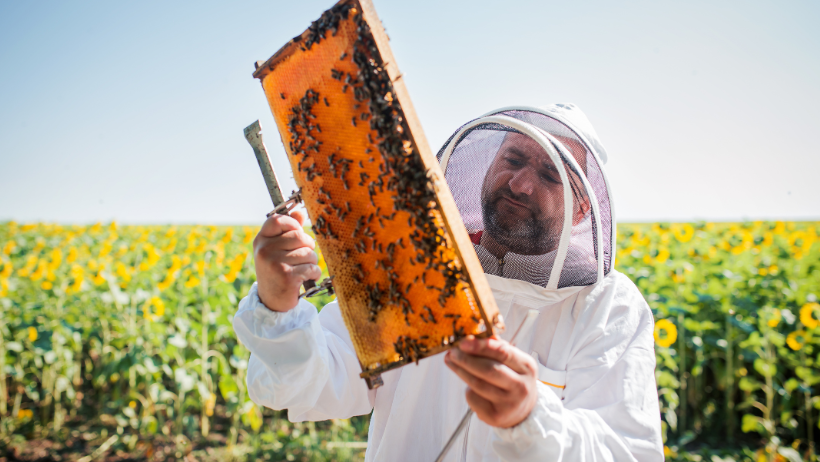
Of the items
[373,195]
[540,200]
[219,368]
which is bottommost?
[219,368]

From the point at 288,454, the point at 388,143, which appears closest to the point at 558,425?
the point at 388,143

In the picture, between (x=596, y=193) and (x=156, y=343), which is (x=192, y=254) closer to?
(x=156, y=343)

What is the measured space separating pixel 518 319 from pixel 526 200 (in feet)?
2.08

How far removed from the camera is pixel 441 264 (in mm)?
1547

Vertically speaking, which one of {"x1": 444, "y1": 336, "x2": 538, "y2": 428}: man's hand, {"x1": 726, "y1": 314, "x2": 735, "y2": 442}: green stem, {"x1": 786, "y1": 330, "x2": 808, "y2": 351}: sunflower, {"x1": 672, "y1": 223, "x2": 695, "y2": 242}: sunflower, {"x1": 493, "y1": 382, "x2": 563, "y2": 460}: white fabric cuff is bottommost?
{"x1": 726, "y1": 314, "x2": 735, "y2": 442}: green stem

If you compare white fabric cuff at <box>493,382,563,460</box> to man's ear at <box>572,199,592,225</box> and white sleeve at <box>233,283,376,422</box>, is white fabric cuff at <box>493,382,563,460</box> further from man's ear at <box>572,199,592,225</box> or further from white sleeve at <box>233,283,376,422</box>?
man's ear at <box>572,199,592,225</box>

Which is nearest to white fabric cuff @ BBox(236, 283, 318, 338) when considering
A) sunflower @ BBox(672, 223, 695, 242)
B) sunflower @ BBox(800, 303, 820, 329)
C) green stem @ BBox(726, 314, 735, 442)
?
green stem @ BBox(726, 314, 735, 442)

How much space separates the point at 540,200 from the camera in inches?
91.9

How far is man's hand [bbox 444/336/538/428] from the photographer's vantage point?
1472 millimetres

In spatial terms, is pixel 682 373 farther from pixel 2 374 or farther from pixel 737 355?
pixel 2 374

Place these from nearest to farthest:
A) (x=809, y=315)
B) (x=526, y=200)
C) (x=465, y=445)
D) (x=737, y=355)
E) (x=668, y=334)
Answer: (x=465, y=445) → (x=526, y=200) → (x=668, y=334) → (x=809, y=315) → (x=737, y=355)

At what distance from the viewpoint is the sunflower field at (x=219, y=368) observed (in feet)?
Result: 17.7

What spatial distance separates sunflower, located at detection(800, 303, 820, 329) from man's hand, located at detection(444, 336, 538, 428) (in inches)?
225

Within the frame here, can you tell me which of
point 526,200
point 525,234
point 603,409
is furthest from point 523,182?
point 603,409
